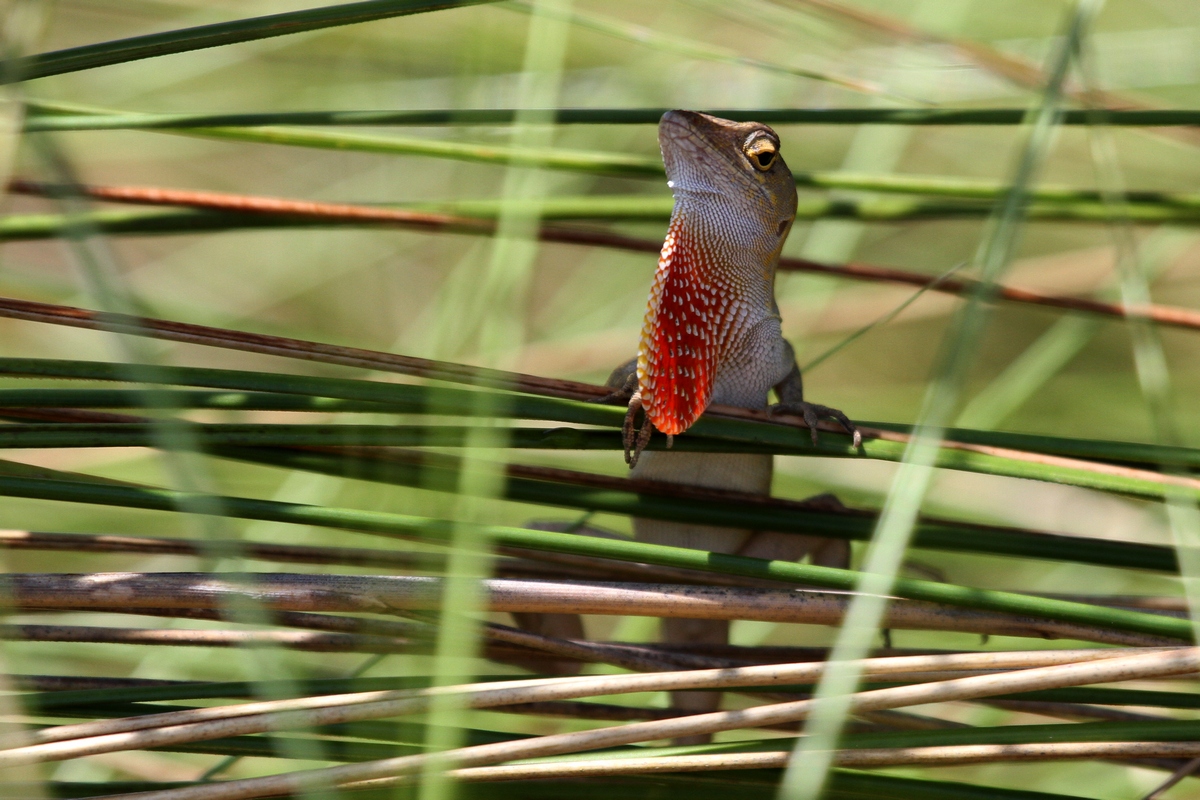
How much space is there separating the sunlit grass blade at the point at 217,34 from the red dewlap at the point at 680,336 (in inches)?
25.9

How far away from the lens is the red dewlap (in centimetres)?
162

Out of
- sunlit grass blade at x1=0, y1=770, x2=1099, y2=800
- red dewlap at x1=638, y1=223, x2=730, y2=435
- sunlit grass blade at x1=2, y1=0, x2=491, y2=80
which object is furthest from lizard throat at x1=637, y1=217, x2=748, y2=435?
sunlit grass blade at x1=2, y1=0, x2=491, y2=80

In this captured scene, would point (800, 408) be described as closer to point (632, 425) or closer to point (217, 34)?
point (632, 425)

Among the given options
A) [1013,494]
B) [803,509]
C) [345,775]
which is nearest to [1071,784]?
[1013,494]

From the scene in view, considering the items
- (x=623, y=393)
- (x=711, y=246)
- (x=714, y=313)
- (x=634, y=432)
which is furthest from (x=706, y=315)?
(x=634, y=432)

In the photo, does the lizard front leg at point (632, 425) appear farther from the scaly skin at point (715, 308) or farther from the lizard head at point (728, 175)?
the lizard head at point (728, 175)

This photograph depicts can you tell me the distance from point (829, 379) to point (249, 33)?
3468 millimetres

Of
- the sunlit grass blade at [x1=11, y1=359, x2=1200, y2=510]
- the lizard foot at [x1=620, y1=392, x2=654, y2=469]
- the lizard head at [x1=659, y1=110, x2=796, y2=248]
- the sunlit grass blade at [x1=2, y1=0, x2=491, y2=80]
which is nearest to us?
the sunlit grass blade at [x1=2, y1=0, x2=491, y2=80]

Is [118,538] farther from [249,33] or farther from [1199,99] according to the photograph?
[1199,99]

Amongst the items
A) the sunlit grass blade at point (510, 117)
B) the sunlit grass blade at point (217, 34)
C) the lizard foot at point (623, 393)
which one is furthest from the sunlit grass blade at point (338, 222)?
the sunlit grass blade at point (217, 34)

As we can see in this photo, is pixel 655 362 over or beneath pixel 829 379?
beneath

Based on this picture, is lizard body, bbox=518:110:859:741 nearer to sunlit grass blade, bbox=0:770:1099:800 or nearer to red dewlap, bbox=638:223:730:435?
red dewlap, bbox=638:223:730:435

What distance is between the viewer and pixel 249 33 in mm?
1255

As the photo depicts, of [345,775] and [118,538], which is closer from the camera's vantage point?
[345,775]
